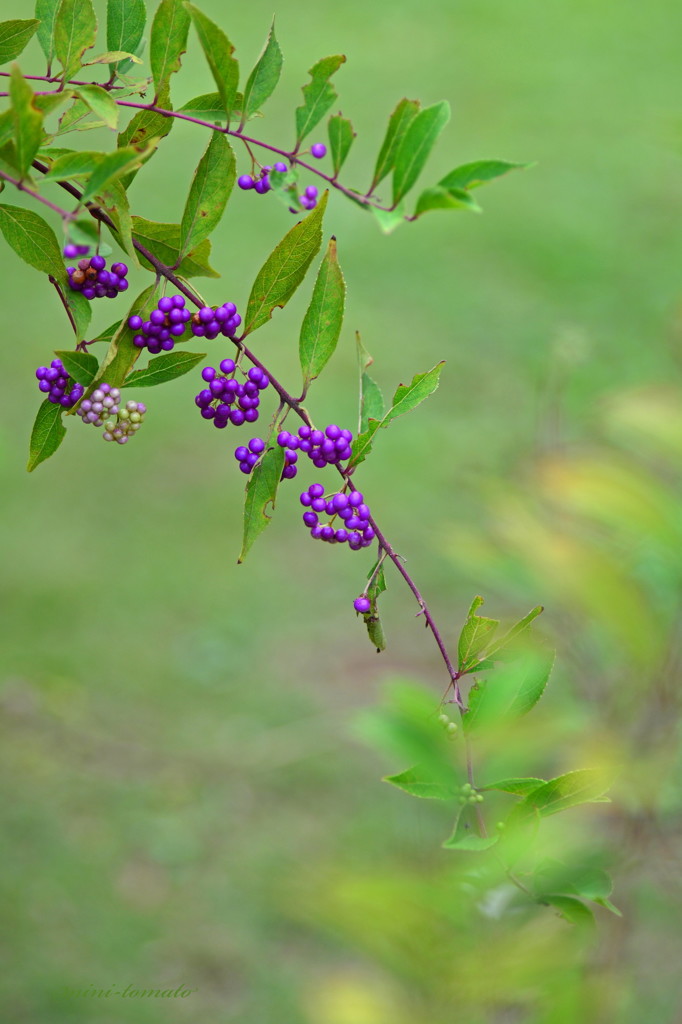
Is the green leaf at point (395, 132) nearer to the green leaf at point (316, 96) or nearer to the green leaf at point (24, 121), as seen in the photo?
the green leaf at point (316, 96)

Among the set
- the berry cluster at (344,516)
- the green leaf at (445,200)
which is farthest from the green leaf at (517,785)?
the green leaf at (445,200)

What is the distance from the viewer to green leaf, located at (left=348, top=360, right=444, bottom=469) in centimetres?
82

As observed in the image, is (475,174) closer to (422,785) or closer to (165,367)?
(165,367)

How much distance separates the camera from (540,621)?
7.59ft

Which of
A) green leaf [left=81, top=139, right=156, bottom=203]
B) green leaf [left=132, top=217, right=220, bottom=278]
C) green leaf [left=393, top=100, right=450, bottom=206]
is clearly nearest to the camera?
green leaf [left=81, top=139, right=156, bottom=203]

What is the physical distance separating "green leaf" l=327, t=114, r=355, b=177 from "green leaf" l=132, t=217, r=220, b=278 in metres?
0.12

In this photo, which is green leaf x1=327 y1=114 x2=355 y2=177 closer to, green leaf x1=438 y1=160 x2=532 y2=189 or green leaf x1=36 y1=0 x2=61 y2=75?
green leaf x1=438 y1=160 x2=532 y2=189

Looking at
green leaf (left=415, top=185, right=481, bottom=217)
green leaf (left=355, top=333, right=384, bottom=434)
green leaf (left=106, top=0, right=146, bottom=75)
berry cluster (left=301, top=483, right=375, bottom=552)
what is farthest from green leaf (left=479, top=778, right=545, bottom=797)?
green leaf (left=106, top=0, right=146, bottom=75)

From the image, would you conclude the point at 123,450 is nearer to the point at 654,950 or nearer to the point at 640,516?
the point at 654,950

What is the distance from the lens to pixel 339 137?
0.79m

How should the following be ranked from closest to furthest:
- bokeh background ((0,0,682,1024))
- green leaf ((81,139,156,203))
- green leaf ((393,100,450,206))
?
green leaf ((81,139,156,203))
green leaf ((393,100,450,206))
bokeh background ((0,0,682,1024))

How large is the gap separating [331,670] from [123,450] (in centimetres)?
138

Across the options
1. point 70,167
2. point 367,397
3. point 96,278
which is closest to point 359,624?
point 367,397

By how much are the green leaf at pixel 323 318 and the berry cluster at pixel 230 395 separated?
37 millimetres
